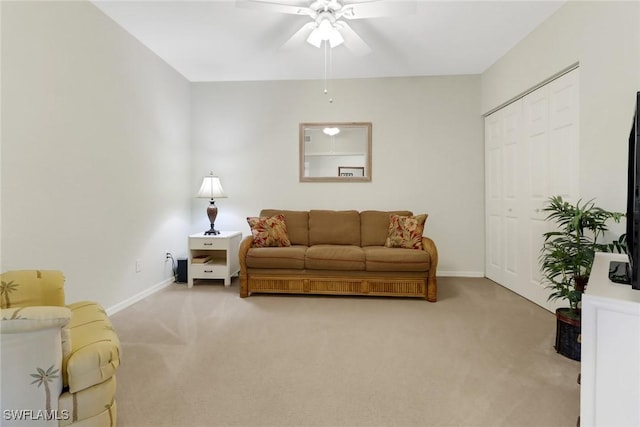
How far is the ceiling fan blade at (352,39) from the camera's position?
248cm

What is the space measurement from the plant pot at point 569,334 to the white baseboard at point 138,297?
351 centimetres

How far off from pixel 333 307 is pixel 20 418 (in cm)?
218

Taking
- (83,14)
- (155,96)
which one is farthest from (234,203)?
(83,14)

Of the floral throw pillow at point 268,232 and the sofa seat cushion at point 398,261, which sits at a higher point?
the floral throw pillow at point 268,232

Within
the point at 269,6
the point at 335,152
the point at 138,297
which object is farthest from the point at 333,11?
the point at 138,297

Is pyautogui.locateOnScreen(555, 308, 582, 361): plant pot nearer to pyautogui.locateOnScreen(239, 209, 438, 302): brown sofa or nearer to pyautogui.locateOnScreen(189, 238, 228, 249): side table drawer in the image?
pyautogui.locateOnScreen(239, 209, 438, 302): brown sofa

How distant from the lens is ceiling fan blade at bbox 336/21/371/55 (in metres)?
2.48

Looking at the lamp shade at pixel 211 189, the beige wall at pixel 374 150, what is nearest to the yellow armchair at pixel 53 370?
the lamp shade at pixel 211 189

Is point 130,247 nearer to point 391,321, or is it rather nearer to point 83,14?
point 83,14

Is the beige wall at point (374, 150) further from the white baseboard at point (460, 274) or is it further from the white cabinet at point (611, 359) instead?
the white cabinet at point (611, 359)

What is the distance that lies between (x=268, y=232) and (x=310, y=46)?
6.84 feet

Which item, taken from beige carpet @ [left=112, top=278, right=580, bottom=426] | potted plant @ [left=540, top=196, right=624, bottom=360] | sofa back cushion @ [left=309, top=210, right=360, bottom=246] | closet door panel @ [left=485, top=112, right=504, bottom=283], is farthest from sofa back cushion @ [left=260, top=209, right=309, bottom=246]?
potted plant @ [left=540, top=196, right=624, bottom=360]

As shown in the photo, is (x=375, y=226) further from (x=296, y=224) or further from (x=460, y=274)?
(x=460, y=274)

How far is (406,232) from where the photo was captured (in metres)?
3.35
